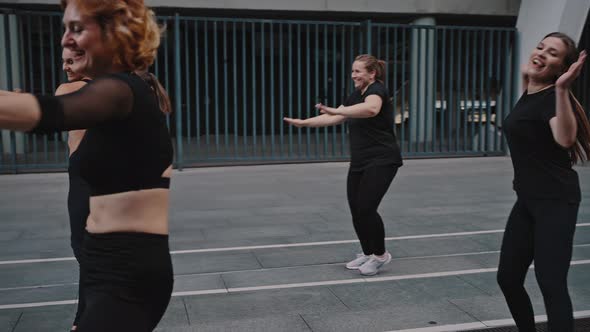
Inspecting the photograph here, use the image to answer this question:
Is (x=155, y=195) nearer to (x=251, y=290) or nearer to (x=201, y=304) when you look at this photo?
(x=201, y=304)

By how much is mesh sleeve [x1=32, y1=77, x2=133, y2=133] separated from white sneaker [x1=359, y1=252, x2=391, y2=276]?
11.9ft

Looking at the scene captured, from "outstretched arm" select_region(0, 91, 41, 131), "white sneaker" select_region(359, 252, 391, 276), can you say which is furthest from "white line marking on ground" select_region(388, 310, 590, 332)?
"outstretched arm" select_region(0, 91, 41, 131)

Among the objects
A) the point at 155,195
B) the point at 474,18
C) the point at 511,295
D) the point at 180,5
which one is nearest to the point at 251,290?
the point at 511,295

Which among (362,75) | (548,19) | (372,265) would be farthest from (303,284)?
(548,19)

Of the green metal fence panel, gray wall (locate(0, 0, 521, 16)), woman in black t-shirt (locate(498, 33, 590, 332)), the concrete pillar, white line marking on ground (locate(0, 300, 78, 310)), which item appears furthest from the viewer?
the green metal fence panel

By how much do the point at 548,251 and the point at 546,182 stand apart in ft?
1.10

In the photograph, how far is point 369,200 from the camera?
502cm

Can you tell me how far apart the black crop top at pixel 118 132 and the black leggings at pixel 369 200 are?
3297 mm

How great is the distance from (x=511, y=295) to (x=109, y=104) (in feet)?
7.95

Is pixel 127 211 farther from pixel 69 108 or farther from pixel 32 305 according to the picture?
pixel 32 305

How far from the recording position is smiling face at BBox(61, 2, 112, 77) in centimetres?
178

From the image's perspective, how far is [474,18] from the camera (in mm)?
17344

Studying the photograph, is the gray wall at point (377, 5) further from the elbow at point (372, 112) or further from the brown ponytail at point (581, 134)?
the brown ponytail at point (581, 134)

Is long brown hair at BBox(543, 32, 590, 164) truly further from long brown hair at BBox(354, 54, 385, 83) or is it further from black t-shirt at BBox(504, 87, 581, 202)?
long brown hair at BBox(354, 54, 385, 83)
